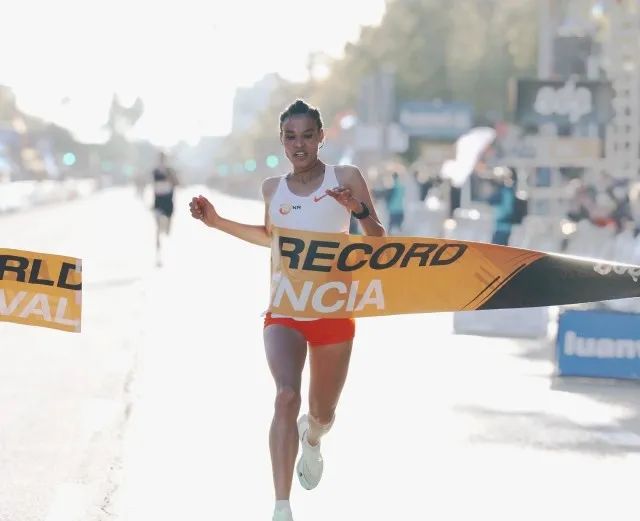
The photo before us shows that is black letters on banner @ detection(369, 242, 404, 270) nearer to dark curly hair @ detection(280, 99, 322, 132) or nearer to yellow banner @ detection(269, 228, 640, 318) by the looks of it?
yellow banner @ detection(269, 228, 640, 318)

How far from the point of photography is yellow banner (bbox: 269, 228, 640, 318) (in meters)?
6.74

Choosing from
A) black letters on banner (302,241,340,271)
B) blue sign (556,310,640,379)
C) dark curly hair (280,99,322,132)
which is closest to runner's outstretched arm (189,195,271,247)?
black letters on banner (302,241,340,271)

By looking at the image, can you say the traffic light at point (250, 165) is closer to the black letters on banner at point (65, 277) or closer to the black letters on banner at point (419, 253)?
the black letters on banner at point (65, 277)

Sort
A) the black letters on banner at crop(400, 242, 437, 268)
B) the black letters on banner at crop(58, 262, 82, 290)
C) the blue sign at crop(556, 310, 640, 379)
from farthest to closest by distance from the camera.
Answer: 1. the blue sign at crop(556, 310, 640, 379)
2. the black letters on banner at crop(58, 262, 82, 290)
3. the black letters on banner at crop(400, 242, 437, 268)

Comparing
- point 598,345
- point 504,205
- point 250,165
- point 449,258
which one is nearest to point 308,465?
point 449,258

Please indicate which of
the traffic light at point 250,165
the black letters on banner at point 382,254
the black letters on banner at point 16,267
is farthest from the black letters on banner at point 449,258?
the traffic light at point 250,165

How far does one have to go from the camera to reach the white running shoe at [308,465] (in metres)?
7.14

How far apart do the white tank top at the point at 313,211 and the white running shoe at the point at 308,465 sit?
2.55ft

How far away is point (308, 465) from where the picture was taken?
7195mm

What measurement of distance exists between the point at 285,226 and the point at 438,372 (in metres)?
6.11

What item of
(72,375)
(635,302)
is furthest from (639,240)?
(72,375)

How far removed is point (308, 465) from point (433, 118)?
55684 millimetres

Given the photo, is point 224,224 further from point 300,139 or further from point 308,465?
point 308,465

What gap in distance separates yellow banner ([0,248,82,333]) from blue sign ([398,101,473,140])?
5407 centimetres
